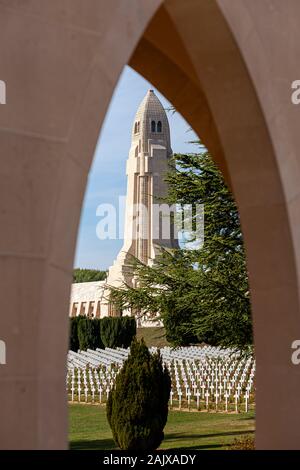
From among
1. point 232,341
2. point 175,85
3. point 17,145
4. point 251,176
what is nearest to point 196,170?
point 232,341

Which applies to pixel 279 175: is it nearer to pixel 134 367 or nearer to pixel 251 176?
pixel 251 176

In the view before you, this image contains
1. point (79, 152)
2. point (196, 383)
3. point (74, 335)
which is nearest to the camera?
point (79, 152)

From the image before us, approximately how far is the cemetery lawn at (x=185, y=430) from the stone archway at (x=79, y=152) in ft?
31.4

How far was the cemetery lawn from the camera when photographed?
14664 millimetres

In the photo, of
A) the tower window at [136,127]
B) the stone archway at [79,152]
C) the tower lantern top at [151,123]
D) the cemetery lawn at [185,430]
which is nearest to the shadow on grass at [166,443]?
the cemetery lawn at [185,430]

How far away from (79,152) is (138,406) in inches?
398

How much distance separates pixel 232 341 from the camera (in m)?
15.2

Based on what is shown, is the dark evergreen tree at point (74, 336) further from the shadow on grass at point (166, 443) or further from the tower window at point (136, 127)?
the shadow on grass at point (166, 443)

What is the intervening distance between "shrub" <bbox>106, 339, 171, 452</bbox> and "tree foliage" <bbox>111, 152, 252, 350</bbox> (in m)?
2.19

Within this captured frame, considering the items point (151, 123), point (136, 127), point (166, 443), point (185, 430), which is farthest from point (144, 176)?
point (166, 443)

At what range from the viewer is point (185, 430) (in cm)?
1650

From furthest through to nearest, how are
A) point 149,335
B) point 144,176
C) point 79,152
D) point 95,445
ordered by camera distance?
point 144,176 → point 149,335 → point 95,445 → point 79,152

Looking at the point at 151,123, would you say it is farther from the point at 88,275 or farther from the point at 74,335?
the point at 88,275

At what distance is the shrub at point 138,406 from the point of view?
13148 mm
